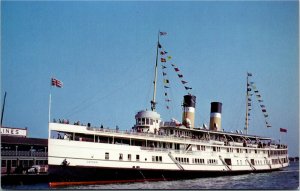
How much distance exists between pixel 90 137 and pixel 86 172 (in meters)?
3.57

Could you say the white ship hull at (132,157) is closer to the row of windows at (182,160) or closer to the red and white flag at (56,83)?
the row of windows at (182,160)

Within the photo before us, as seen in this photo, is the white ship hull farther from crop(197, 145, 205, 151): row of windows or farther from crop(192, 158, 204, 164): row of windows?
crop(197, 145, 205, 151): row of windows

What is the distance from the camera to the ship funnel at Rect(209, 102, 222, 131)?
5238cm

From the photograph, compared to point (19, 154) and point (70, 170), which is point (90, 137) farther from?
point (19, 154)

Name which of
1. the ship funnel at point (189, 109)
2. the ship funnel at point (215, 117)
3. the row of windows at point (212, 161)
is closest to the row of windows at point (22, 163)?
the ship funnel at point (189, 109)

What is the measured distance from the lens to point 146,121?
1623 inches

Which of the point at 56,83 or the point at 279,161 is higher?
the point at 56,83

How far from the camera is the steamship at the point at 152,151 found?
107 feet

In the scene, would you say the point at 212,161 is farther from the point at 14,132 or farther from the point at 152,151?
the point at 14,132

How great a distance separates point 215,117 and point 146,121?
1471cm

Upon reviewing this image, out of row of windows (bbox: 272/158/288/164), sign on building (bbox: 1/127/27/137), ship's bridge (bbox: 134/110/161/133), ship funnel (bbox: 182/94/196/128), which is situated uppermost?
ship funnel (bbox: 182/94/196/128)

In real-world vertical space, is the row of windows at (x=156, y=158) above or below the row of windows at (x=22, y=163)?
above

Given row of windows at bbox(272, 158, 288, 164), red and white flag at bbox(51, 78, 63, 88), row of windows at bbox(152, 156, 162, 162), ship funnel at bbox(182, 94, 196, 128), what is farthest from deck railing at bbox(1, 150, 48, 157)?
row of windows at bbox(272, 158, 288, 164)

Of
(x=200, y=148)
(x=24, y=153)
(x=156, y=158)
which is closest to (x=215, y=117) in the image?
(x=200, y=148)
